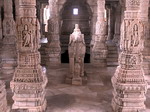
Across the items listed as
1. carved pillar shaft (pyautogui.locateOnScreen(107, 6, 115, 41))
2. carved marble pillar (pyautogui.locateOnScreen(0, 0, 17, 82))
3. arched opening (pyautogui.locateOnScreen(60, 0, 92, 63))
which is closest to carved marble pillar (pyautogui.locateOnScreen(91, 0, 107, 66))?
carved marble pillar (pyautogui.locateOnScreen(0, 0, 17, 82))

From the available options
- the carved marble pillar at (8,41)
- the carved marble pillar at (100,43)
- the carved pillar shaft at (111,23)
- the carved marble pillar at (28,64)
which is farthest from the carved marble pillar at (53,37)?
the carved pillar shaft at (111,23)

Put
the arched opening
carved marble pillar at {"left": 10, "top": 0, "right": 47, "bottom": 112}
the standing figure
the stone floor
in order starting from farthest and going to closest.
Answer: the arched opening → the standing figure → the stone floor → carved marble pillar at {"left": 10, "top": 0, "right": 47, "bottom": 112}

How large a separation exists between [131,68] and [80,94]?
2.40 meters

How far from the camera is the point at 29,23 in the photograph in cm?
630

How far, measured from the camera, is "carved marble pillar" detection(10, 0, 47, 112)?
20.7 feet

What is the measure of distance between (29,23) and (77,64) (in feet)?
12.1

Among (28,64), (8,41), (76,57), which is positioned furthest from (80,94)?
(8,41)

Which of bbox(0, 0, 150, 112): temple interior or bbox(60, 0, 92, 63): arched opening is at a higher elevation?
bbox(60, 0, 92, 63): arched opening

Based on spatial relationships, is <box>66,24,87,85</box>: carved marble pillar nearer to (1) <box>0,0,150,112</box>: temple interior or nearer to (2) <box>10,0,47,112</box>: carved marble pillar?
(1) <box>0,0,150,112</box>: temple interior

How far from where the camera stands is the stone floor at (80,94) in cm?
703

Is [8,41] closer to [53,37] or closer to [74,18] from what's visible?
[53,37]

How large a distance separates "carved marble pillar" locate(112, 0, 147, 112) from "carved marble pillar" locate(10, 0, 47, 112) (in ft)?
6.98

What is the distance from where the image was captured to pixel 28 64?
6457mm

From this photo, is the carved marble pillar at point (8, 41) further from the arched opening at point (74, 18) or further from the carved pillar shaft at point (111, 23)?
the carved pillar shaft at point (111, 23)
